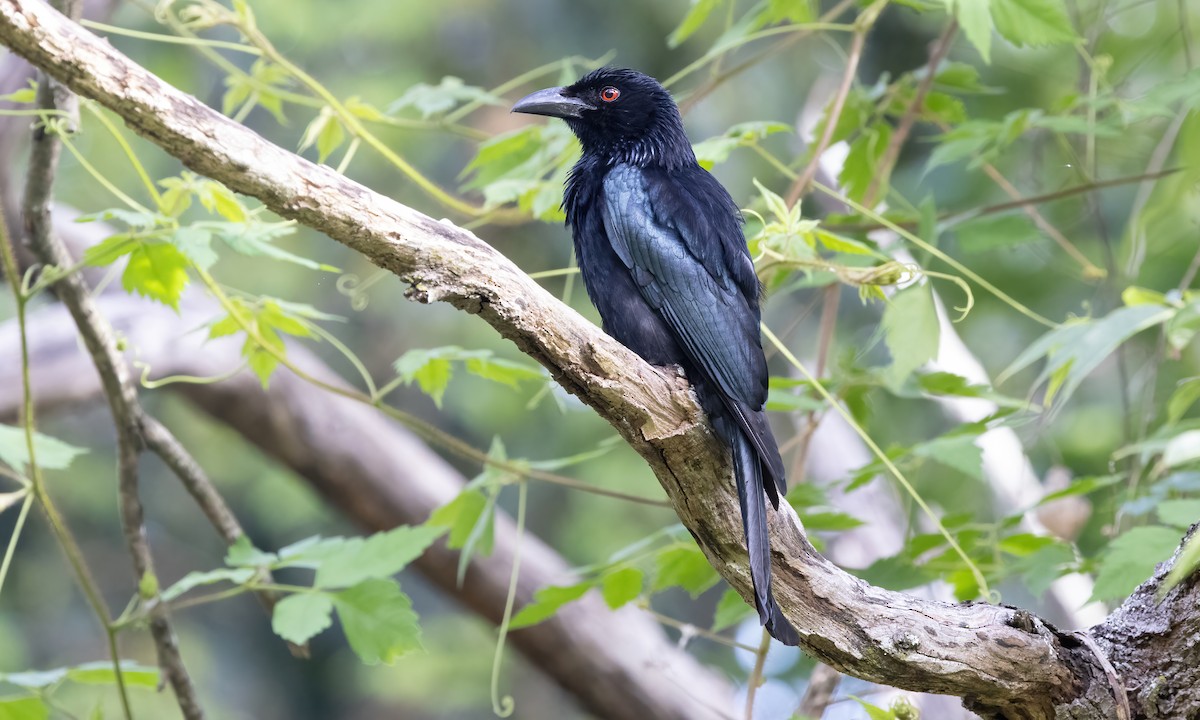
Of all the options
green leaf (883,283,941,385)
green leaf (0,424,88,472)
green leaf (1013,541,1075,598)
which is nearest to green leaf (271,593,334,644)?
green leaf (0,424,88,472)

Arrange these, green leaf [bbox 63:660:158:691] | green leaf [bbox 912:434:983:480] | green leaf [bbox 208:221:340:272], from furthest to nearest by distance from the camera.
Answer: green leaf [bbox 63:660:158:691]
green leaf [bbox 912:434:983:480]
green leaf [bbox 208:221:340:272]

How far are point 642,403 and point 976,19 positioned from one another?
119cm

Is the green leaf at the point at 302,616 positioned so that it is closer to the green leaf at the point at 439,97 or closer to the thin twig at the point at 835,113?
the green leaf at the point at 439,97

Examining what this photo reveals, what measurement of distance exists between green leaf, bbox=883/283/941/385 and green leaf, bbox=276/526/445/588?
120cm

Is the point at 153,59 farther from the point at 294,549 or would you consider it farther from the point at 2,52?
the point at 294,549

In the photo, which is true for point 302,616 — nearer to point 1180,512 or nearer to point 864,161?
point 1180,512

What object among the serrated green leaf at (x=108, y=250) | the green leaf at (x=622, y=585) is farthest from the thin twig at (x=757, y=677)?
the serrated green leaf at (x=108, y=250)

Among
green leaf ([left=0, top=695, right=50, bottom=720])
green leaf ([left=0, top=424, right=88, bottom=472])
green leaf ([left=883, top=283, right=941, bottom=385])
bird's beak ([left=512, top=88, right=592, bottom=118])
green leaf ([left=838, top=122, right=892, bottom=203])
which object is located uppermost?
green leaf ([left=838, top=122, right=892, bottom=203])

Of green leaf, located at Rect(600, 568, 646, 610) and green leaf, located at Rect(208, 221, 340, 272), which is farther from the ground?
green leaf, located at Rect(208, 221, 340, 272)

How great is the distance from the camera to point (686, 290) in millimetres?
2711

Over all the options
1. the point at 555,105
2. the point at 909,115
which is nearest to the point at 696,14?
the point at 555,105

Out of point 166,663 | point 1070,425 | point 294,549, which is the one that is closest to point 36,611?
point 166,663

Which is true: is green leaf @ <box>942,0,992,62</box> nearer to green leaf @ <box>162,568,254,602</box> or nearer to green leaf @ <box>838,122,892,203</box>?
green leaf @ <box>838,122,892,203</box>

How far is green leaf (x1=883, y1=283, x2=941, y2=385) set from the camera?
252cm
